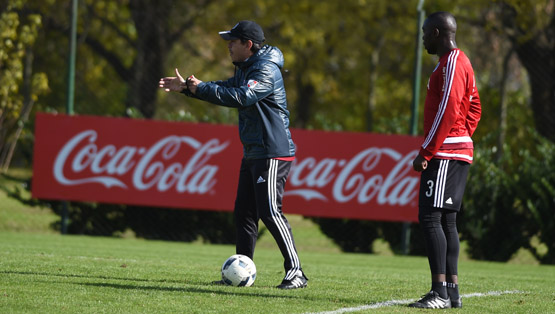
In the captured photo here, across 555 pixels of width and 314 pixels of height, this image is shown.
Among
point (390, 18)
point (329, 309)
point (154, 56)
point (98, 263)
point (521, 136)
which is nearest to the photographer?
point (329, 309)

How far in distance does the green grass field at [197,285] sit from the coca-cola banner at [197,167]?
191 centimetres

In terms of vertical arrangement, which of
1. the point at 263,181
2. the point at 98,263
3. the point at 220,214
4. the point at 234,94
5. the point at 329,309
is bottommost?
the point at 220,214

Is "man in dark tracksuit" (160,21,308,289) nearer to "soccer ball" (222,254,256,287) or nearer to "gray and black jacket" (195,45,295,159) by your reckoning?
"gray and black jacket" (195,45,295,159)

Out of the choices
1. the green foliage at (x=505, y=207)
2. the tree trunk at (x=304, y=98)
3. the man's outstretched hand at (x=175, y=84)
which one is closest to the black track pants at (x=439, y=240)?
the man's outstretched hand at (x=175, y=84)

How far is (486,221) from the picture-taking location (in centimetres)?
1331

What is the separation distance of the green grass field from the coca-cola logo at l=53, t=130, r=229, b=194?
2.06 m

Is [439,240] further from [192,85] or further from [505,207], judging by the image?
[505,207]

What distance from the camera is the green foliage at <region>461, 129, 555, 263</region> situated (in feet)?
43.0

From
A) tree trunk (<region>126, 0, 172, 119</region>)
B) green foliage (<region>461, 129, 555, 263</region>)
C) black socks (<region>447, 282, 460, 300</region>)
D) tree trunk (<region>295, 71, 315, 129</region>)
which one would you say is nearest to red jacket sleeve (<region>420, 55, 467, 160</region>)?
black socks (<region>447, 282, 460, 300</region>)

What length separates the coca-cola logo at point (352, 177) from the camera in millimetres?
13227

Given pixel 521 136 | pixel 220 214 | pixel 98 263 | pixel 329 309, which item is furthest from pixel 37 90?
pixel 329 309

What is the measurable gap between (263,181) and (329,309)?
1449 mm

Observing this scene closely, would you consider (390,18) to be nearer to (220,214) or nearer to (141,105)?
(141,105)

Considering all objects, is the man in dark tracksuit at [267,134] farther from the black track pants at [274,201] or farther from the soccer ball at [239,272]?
the soccer ball at [239,272]
